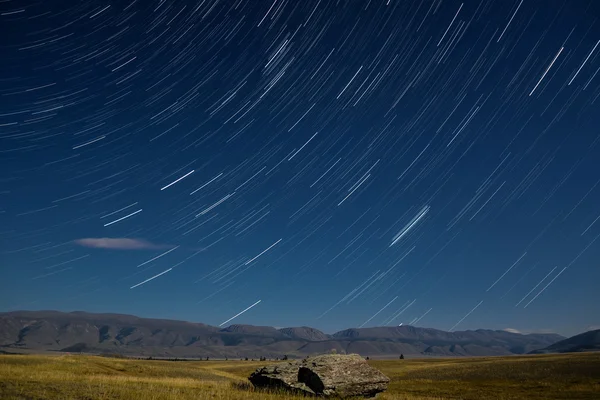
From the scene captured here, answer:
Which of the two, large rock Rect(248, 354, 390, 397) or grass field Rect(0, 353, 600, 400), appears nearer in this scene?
grass field Rect(0, 353, 600, 400)

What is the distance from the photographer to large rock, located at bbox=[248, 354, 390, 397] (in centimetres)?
3069

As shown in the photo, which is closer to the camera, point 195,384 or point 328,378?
point 328,378

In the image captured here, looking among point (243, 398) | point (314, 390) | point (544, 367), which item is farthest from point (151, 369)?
point (544, 367)

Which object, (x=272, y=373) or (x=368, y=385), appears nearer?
(x=368, y=385)

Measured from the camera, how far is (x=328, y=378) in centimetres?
3105

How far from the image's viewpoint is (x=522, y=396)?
39.2 m

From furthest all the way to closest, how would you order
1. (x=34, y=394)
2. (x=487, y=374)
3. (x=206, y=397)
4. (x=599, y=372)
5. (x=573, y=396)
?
(x=487, y=374) < (x=599, y=372) < (x=573, y=396) < (x=206, y=397) < (x=34, y=394)

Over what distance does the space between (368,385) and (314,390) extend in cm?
421

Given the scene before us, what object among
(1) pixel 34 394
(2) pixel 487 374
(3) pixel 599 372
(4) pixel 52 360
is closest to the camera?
(1) pixel 34 394

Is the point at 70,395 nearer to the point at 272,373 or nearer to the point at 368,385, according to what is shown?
the point at 272,373

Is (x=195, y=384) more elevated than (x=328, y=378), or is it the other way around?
(x=195, y=384)

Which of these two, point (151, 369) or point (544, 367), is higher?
point (151, 369)

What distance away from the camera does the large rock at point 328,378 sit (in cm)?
3069

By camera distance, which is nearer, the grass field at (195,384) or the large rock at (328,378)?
the grass field at (195,384)
